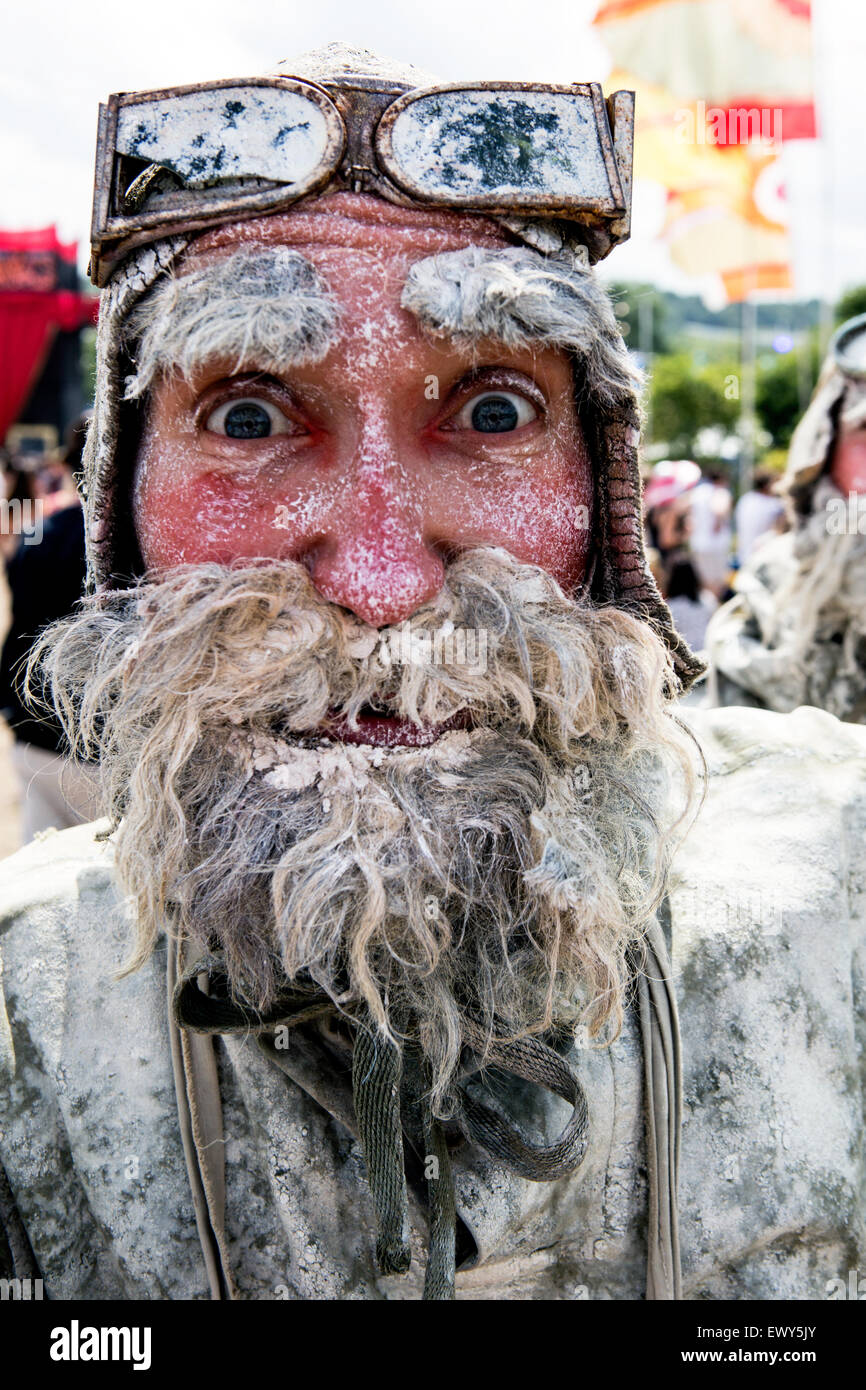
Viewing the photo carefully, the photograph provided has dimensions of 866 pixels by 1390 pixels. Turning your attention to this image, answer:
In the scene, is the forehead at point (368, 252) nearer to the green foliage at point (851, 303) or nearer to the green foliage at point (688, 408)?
the green foliage at point (688, 408)

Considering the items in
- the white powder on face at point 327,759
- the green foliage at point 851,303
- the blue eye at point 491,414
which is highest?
the green foliage at point 851,303

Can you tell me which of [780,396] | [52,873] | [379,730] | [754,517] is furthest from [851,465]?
[780,396]

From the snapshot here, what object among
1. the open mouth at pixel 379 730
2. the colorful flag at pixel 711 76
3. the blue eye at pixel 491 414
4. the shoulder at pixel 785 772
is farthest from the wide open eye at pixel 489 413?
the colorful flag at pixel 711 76

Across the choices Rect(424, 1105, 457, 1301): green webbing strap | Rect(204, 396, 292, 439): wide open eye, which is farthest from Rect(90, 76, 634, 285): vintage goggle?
Rect(424, 1105, 457, 1301): green webbing strap

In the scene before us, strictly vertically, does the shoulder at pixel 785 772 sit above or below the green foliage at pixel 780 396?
below

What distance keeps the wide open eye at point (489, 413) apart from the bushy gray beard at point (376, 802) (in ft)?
0.62

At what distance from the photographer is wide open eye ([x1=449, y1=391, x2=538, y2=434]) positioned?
1.51m

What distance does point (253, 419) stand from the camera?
148 cm

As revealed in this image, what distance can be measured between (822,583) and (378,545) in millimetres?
2704

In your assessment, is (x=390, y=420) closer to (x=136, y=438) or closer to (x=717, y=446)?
(x=136, y=438)

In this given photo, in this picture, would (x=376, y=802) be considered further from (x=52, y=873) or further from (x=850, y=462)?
(x=850, y=462)

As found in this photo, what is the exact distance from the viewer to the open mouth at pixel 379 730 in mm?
1396

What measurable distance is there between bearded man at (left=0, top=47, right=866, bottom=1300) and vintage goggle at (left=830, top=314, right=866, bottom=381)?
2315 millimetres
